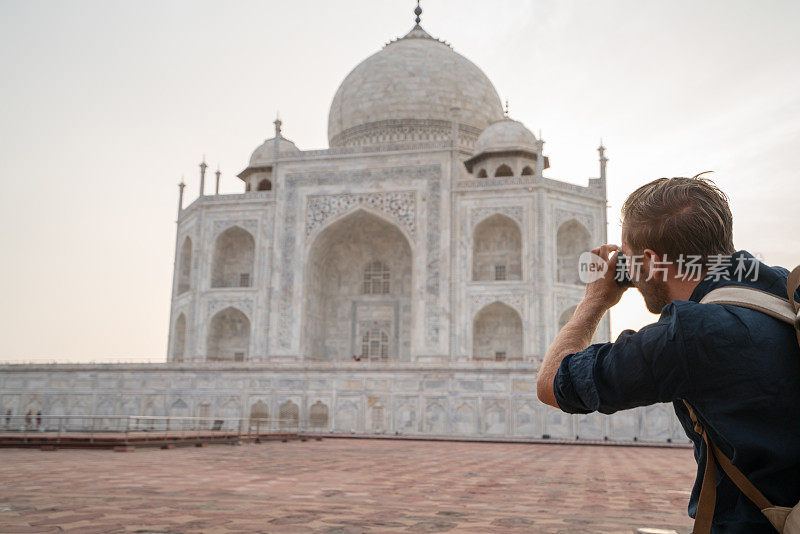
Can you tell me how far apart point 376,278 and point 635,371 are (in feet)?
82.5

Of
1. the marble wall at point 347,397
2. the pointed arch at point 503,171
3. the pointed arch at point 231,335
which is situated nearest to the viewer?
the marble wall at point 347,397

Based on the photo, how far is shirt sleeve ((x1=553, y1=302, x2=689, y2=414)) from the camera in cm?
113

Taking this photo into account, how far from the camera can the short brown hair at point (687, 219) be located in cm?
129

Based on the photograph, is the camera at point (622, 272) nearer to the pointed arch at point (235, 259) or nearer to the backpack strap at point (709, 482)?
the backpack strap at point (709, 482)

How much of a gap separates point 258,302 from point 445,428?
981 cm

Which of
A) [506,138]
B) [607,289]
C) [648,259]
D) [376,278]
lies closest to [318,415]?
[376,278]

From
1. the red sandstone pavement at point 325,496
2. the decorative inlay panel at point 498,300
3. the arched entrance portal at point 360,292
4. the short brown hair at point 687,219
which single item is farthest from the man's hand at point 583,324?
the arched entrance portal at point 360,292

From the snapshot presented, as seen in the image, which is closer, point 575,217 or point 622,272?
point 622,272

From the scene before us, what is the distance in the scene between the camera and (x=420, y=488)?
4938 millimetres

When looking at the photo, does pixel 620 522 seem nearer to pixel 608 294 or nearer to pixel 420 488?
pixel 420 488

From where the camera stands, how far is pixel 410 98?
2802 cm

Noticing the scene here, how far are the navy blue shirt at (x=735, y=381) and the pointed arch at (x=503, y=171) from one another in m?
24.8

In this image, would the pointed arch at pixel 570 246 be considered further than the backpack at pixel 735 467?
Yes

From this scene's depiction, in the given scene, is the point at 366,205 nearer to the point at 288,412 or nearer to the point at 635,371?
the point at 288,412
